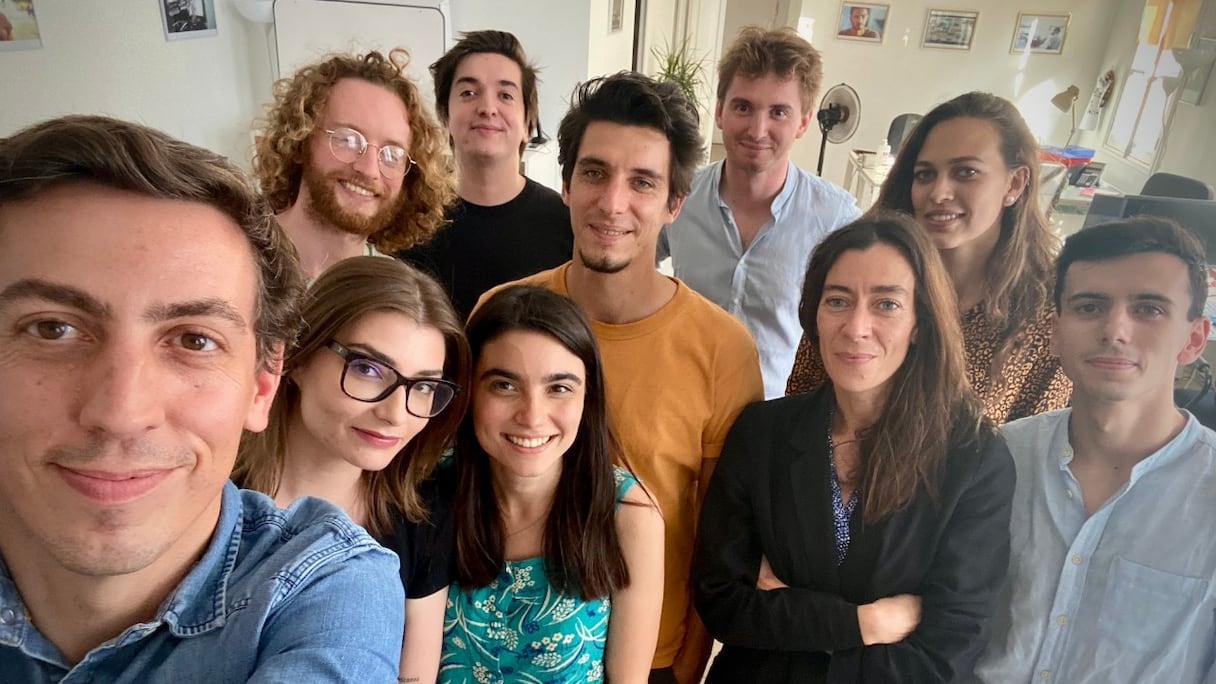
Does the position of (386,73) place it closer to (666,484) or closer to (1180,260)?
(666,484)

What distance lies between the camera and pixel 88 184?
72cm

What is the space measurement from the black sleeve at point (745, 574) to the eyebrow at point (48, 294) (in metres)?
1.03

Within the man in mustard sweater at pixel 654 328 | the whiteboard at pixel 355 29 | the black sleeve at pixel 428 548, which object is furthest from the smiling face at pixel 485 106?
the black sleeve at pixel 428 548

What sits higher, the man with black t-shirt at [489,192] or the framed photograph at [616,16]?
the framed photograph at [616,16]

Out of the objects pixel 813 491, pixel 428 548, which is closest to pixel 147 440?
pixel 428 548

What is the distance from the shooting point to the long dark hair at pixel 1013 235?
1.14m

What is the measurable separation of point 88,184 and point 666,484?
1065mm

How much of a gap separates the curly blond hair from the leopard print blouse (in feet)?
4.68

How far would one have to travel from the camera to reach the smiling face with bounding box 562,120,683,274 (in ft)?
4.59

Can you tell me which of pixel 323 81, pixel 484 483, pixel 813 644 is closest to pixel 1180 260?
pixel 813 644

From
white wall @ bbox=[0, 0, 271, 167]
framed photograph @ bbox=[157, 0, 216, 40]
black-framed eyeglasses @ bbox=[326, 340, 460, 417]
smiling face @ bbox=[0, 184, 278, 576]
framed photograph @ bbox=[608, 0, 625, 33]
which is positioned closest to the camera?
smiling face @ bbox=[0, 184, 278, 576]

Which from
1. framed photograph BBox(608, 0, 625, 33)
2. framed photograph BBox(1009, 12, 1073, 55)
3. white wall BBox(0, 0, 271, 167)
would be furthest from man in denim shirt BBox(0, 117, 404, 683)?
framed photograph BBox(608, 0, 625, 33)

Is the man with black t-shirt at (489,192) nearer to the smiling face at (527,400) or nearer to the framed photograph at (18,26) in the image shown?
the smiling face at (527,400)

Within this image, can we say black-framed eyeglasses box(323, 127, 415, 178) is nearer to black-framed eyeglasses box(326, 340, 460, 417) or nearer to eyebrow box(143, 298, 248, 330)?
black-framed eyeglasses box(326, 340, 460, 417)
